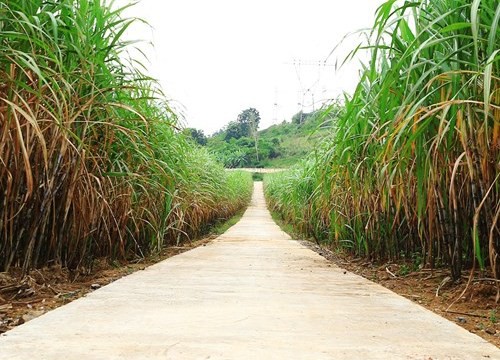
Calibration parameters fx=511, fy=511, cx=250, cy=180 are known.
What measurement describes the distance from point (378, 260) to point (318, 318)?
1.82m

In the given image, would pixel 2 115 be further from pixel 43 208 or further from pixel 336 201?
pixel 336 201

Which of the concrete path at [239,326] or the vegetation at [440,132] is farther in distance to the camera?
the vegetation at [440,132]

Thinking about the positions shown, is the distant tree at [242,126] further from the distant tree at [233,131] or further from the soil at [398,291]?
the soil at [398,291]

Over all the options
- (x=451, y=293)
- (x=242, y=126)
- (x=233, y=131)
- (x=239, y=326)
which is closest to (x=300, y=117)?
(x=233, y=131)

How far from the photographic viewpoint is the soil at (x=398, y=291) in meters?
1.55

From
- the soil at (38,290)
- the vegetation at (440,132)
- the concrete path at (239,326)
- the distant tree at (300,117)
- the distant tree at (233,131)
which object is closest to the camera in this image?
the concrete path at (239,326)

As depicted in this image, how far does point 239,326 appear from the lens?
1361 millimetres

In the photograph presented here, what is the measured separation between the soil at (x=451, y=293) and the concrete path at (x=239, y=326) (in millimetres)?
134

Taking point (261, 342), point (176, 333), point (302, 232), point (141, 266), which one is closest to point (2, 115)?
point (176, 333)

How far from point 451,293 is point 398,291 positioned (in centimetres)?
28

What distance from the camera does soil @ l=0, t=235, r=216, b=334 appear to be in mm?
1544

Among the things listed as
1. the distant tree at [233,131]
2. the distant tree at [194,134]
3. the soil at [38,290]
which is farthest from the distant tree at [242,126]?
the soil at [38,290]

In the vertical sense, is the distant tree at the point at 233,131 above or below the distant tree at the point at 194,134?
above

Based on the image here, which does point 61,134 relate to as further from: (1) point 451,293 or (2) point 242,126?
(2) point 242,126
